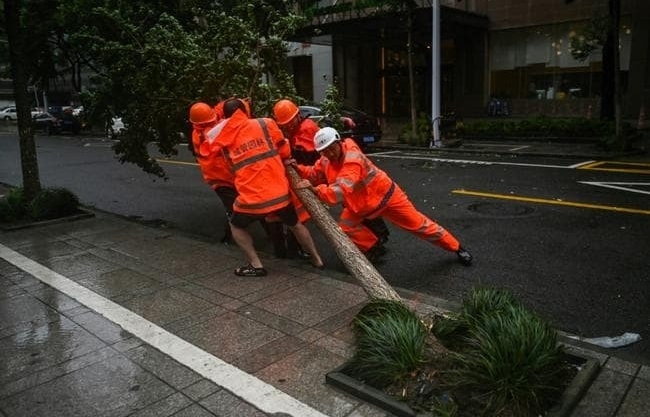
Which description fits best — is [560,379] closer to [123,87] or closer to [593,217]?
[593,217]

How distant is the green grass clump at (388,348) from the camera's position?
3.20m

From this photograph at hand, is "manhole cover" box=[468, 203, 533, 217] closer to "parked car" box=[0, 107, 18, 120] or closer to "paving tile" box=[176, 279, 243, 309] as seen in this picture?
"paving tile" box=[176, 279, 243, 309]

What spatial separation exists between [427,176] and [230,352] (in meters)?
8.37

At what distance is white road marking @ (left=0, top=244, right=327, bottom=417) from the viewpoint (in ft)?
10.2

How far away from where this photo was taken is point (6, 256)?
640cm

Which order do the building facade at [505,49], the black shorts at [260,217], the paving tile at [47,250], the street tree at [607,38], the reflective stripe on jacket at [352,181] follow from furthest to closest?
the building facade at [505,49]
the street tree at [607,38]
the paving tile at [47,250]
the black shorts at [260,217]
the reflective stripe on jacket at [352,181]

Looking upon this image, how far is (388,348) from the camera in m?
3.28

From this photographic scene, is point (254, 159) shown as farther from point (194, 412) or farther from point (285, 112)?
point (194, 412)

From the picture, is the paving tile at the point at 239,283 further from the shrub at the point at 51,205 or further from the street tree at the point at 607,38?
the street tree at the point at 607,38

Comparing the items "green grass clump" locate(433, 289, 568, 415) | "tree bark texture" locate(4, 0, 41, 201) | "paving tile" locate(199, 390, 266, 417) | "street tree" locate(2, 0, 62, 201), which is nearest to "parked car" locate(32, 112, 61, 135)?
"street tree" locate(2, 0, 62, 201)

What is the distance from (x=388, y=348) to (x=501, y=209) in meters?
5.40

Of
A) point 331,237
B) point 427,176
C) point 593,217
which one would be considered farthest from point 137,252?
point 427,176

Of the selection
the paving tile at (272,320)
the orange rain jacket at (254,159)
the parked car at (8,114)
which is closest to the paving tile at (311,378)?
the paving tile at (272,320)

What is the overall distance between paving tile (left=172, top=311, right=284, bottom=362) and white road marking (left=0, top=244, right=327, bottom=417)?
0.25 feet
